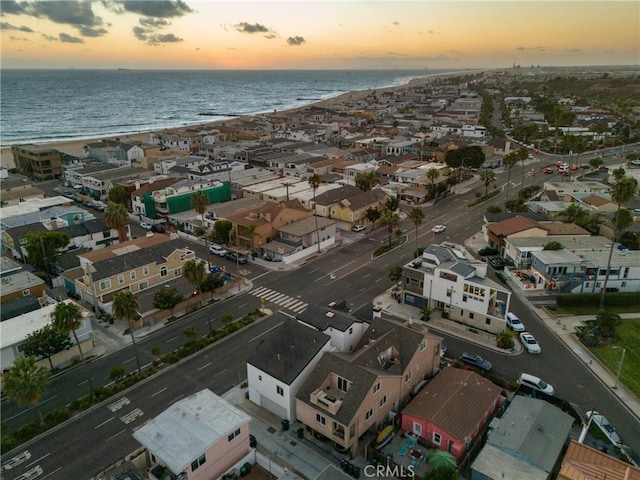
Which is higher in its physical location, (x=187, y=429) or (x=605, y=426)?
(x=187, y=429)

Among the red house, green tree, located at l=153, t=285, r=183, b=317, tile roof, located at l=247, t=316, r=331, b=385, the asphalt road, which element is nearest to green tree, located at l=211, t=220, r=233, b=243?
the asphalt road

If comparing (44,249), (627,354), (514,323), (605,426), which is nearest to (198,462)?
(605,426)

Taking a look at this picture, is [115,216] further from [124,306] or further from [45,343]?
[124,306]

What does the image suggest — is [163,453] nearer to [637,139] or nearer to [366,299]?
[366,299]

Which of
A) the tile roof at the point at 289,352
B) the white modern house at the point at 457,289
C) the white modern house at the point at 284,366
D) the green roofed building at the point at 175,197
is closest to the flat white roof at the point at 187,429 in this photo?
the white modern house at the point at 284,366

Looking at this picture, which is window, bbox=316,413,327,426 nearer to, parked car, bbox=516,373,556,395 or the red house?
the red house

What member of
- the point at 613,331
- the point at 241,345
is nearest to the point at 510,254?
the point at 613,331

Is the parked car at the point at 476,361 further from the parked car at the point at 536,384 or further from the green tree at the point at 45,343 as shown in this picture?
the green tree at the point at 45,343
